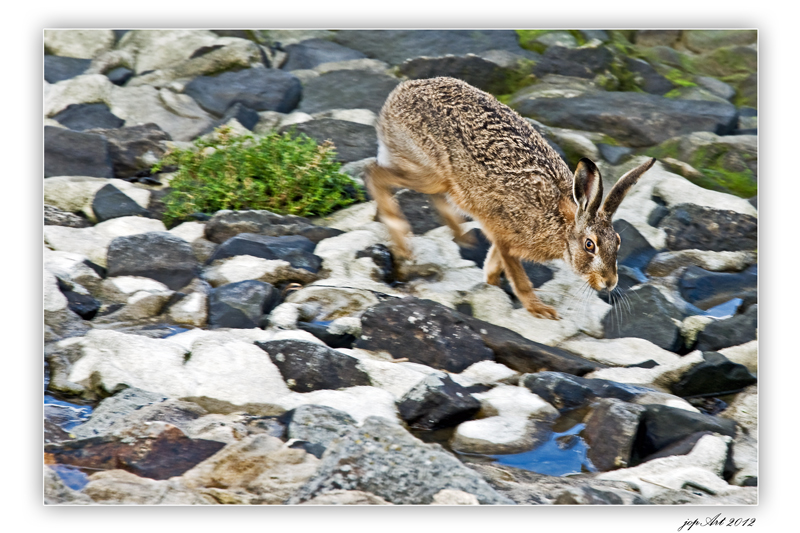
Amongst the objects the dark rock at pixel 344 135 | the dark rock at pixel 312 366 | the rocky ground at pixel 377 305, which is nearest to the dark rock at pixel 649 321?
the rocky ground at pixel 377 305

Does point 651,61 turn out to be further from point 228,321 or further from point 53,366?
point 53,366

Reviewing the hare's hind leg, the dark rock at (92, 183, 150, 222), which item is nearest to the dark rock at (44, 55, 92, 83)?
the dark rock at (92, 183, 150, 222)

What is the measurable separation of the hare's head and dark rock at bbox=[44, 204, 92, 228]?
11.4 ft

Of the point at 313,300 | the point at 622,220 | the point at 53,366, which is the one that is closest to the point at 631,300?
the point at 622,220

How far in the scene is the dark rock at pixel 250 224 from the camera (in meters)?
5.85

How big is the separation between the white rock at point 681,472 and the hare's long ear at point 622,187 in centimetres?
169

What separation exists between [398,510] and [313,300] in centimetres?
186

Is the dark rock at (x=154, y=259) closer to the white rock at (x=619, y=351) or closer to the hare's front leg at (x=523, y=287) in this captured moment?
the hare's front leg at (x=523, y=287)

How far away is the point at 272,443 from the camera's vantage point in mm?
3785

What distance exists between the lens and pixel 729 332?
5.02 metres

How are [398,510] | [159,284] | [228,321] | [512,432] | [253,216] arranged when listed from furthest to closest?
[253,216] → [159,284] → [228,321] → [512,432] → [398,510]

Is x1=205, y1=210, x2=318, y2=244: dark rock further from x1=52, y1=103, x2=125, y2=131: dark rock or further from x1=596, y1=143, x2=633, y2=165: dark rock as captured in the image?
x1=596, y1=143, x2=633, y2=165: dark rock

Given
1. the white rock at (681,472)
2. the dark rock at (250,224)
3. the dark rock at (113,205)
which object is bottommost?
the white rock at (681,472)

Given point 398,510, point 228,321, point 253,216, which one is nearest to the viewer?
point 398,510
